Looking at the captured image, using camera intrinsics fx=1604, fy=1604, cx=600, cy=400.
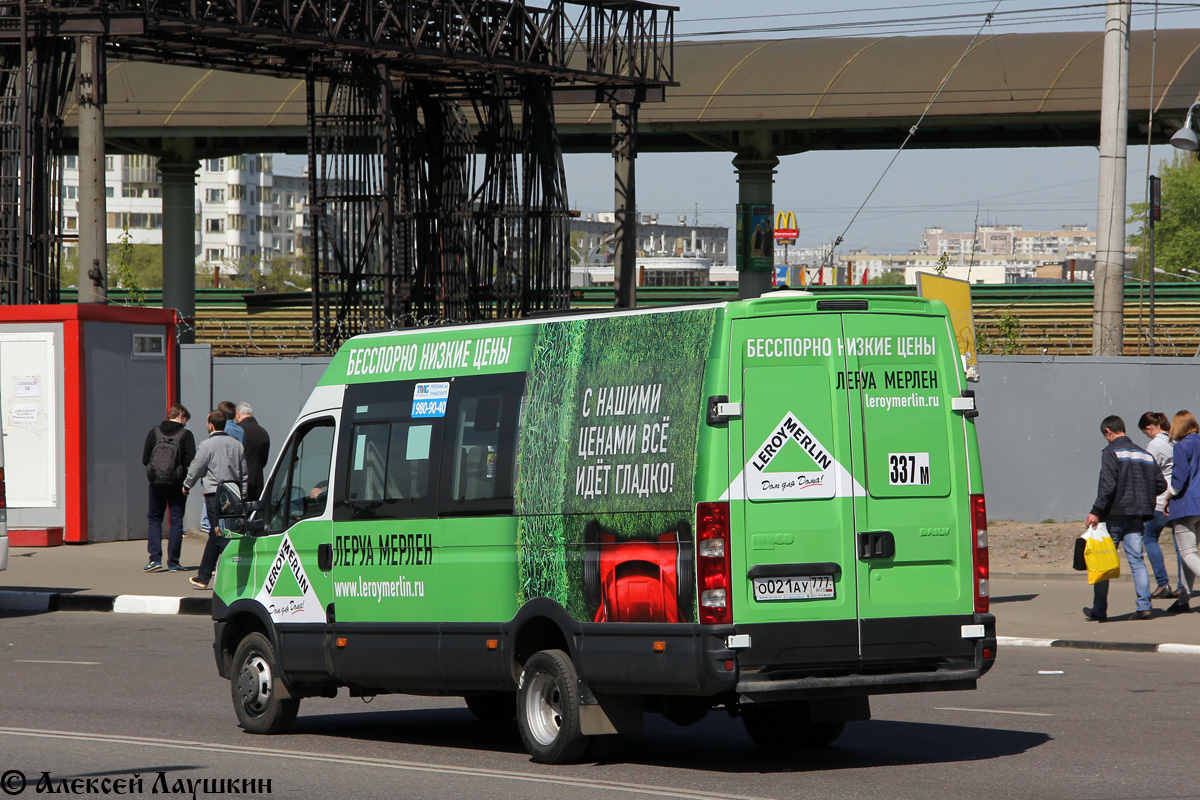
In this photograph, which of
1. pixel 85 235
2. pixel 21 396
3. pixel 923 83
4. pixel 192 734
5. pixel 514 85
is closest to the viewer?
pixel 192 734

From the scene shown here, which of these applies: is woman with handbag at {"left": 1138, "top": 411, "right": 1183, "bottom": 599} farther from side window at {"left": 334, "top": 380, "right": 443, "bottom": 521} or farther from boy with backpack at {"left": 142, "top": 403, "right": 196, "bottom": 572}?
boy with backpack at {"left": 142, "top": 403, "right": 196, "bottom": 572}

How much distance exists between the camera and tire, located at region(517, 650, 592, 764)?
26.9 ft

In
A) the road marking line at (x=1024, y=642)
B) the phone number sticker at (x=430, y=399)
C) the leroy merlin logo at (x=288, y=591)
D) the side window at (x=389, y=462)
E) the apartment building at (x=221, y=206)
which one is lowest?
the road marking line at (x=1024, y=642)

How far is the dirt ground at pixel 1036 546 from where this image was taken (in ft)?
61.7

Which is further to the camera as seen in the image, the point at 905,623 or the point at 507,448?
the point at 507,448

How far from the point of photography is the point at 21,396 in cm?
2133

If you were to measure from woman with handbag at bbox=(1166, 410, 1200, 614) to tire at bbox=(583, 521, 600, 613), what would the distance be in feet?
27.8

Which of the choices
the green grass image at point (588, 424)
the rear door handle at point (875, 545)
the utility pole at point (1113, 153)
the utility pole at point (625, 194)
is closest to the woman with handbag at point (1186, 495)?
the utility pole at point (1113, 153)

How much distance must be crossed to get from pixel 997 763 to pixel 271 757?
3882 millimetres

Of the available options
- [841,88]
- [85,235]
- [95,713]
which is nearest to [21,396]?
[85,235]

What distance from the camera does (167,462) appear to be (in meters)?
Answer: 18.2

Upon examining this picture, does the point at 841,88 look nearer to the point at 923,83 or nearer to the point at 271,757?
the point at 923,83

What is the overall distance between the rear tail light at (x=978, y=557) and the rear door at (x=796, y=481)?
28.7 inches

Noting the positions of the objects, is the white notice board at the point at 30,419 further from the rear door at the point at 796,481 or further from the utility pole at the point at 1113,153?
the rear door at the point at 796,481
